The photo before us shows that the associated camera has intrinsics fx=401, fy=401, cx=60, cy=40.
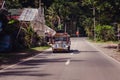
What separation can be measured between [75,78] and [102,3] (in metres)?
35.0

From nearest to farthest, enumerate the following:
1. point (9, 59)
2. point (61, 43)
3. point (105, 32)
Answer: point (9, 59) < point (61, 43) < point (105, 32)

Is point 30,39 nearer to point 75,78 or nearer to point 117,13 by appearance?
point 117,13

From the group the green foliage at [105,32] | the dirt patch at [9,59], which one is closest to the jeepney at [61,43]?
the dirt patch at [9,59]

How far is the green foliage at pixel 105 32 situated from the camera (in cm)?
8681

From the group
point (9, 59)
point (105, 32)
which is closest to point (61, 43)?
point (9, 59)

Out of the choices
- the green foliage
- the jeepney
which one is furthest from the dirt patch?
the green foliage

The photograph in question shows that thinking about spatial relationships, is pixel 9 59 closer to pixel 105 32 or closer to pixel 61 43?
pixel 61 43

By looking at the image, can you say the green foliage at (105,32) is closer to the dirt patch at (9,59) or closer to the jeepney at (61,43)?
the jeepney at (61,43)

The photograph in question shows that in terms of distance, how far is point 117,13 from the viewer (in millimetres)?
51438

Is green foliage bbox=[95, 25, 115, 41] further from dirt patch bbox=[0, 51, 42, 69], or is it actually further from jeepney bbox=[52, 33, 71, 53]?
dirt patch bbox=[0, 51, 42, 69]

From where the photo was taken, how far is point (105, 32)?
287 feet

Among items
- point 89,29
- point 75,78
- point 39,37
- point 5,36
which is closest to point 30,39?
point 39,37

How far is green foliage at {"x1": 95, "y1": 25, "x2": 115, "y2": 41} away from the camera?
86.8 metres

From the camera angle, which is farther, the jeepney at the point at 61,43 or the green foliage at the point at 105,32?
the green foliage at the point at 105,32
